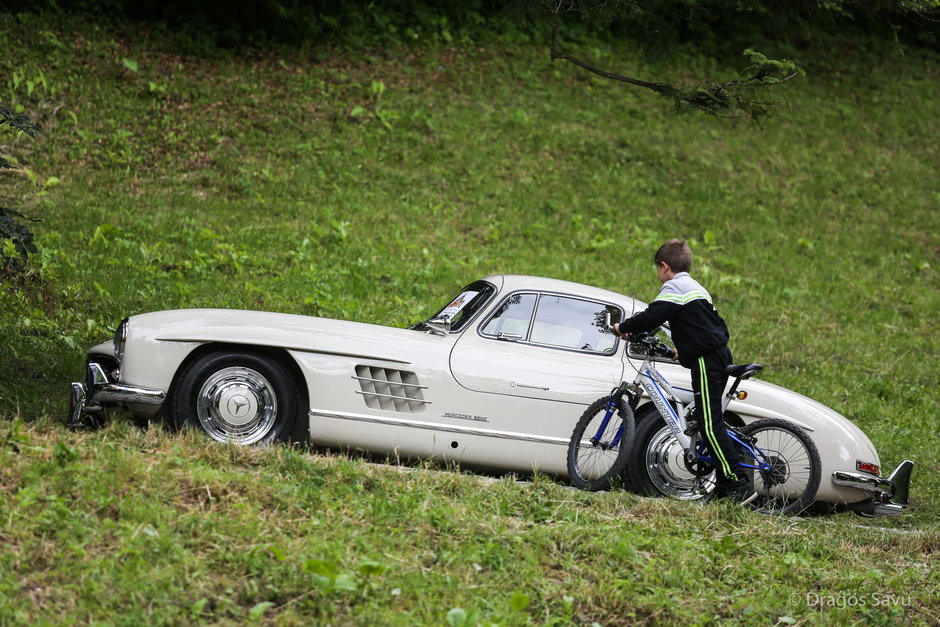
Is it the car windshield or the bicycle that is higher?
the car windshield

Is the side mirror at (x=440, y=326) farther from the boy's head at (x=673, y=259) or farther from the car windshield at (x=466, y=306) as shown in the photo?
the boy's head at (x=673, y=259)

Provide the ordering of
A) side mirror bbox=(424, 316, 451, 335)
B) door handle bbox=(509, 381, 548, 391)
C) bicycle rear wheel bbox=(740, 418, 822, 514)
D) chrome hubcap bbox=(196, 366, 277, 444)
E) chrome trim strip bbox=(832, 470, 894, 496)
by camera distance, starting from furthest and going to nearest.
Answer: side mirror bbox=(424, 316, 451, 335) < chrome trim strip bbox=(832, 470, 894, 496) < door handle bbox=(509, 381, 548, 391) < bicycle rear wheel bbox=(740, 418, 822, 514) < chrome hubcap bbox=(196, 366, 277, 444)

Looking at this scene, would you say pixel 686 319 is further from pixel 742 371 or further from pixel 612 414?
pixel 612 414

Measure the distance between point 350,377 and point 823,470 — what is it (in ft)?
10.6

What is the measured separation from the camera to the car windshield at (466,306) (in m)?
6.75

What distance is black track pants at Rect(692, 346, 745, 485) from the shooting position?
235 inches

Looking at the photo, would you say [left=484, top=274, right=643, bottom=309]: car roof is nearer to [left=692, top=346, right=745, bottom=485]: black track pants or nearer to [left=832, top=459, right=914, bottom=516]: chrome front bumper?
[left=692, top=346, right=745, bottom=485]: black track pants

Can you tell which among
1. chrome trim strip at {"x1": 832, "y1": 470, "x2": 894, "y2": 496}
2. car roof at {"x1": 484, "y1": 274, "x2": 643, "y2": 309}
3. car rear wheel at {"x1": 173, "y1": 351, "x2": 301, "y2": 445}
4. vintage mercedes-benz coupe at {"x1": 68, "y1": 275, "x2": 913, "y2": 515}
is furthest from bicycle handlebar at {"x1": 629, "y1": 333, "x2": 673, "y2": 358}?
car rear wheel at {"x1": 173, "y1": 351, "x2": 301, "y2": 445}

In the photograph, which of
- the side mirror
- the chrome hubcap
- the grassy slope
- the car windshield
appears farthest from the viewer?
the car windshield

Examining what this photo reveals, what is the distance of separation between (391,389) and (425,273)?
231 inches

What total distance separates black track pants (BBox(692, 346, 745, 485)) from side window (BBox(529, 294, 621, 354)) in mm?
919

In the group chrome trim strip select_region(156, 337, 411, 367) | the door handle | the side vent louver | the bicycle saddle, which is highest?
the bicycle saddle

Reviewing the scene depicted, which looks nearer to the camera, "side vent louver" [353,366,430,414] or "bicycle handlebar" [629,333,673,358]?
"side vent louver" [353,366,430,414]

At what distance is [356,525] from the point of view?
4.83 m
